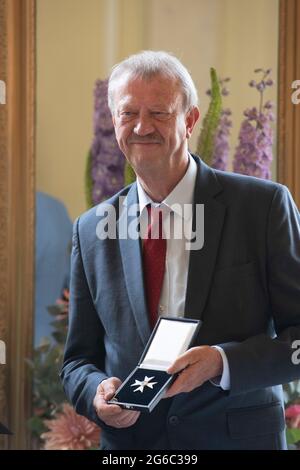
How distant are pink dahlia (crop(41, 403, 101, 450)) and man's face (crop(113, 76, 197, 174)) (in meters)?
1.21

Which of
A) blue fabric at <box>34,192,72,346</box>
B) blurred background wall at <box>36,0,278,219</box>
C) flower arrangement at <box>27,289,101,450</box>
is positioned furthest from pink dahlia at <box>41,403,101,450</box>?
blurred background wall at <box>36,0,278,219</box>

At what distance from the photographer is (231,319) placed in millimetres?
1603

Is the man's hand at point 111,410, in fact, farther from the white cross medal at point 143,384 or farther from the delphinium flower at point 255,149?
the delphinium flower at point 255,149

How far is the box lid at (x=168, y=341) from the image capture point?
59.4 inches

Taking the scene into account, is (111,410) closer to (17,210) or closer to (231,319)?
(231,319)

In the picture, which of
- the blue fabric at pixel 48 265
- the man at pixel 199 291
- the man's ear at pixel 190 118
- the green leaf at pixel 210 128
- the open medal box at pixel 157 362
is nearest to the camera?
the open medal box at pixel 157 362

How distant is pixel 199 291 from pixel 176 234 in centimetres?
15

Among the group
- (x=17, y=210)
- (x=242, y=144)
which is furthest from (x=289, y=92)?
(x=17, y=210)

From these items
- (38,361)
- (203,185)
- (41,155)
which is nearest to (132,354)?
(203,185)

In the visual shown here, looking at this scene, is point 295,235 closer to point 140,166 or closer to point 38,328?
point 140,166

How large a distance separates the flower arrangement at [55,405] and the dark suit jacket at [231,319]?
0.91m

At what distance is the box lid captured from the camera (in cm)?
151

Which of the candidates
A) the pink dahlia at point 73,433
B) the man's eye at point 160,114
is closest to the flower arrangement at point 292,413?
the pink dahlia at point 73,433

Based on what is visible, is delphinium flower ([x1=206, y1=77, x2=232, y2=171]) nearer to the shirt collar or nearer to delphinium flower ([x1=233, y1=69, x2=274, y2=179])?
delphinium flower ([x1=233, y1=69, x2=274, y2=179])
